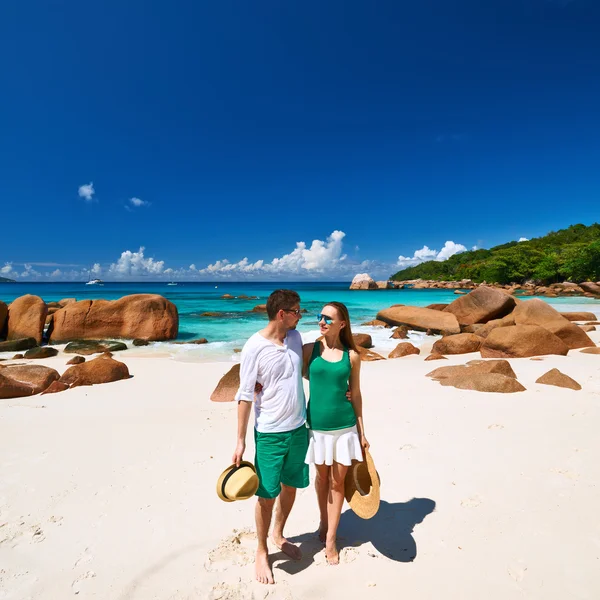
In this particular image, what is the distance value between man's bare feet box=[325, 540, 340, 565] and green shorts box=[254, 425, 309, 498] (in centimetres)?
51

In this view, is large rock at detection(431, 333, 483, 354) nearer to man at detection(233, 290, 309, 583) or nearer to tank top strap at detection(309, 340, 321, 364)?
tank top strap at detection(309, 340, 321, 364)

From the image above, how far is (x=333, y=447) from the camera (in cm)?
252

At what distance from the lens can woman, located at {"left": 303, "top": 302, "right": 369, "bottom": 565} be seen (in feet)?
8.23

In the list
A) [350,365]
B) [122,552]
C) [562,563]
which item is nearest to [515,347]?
[562,563]

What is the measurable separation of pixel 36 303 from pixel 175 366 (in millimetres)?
7979

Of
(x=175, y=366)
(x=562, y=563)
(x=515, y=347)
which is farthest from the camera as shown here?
(x=175, y=366)

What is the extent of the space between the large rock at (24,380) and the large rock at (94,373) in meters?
0.28

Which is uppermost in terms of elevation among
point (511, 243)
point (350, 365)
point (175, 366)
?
point (511, 243)

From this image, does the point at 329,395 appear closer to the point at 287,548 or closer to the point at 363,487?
the point at 363,487

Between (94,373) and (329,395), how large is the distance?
22.0 feet

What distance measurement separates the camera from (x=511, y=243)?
93.2m

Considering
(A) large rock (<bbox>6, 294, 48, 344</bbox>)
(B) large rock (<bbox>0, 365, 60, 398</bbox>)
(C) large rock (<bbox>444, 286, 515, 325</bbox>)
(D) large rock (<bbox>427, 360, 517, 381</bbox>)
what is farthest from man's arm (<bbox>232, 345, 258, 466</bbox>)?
(C) large rock (<bbox>444, 286, 515, 325</bbox>)

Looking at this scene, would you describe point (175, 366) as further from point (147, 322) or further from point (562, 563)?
point (562, 563)

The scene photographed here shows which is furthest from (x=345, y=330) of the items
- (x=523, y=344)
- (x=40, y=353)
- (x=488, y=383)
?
(x=40, y=353)
